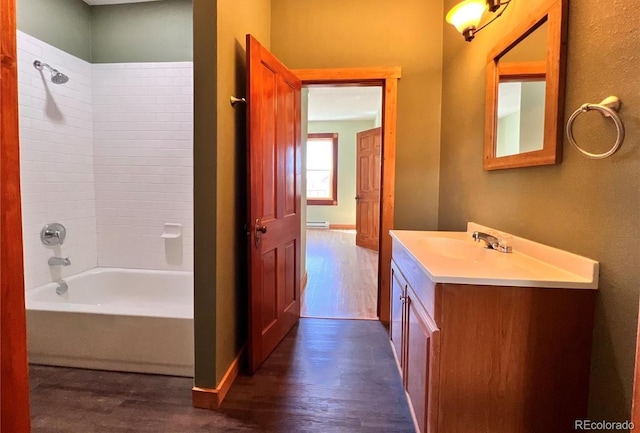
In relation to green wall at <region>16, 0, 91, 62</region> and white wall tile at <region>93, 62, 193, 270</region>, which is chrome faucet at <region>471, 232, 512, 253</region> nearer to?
white wall tile at <region>93, 62, 193, 270</region>

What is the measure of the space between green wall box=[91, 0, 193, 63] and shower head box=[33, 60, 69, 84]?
1.38 feet

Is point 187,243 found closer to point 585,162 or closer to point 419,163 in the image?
point 419,163

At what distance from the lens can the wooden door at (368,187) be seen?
579cm

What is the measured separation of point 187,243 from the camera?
9.35 feet

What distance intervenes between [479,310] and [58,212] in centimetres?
297

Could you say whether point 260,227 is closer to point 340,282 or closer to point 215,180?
point 215,180

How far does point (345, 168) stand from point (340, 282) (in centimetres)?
447

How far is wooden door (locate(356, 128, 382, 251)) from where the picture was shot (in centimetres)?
579

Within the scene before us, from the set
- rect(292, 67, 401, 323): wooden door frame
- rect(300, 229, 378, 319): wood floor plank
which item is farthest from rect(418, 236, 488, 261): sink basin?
rect(300, 229, 378, 319): wood floor plank

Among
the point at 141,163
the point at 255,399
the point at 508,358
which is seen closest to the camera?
the point at 508,358

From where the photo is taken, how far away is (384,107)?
272cm

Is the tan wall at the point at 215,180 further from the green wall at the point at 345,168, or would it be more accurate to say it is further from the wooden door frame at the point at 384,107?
the green wall at the point at 345,168

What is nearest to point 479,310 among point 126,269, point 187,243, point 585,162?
point 585,162

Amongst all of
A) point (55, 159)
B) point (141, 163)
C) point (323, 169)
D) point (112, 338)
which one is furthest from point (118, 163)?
point (323, 169)
